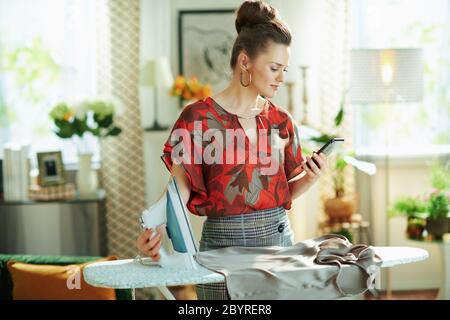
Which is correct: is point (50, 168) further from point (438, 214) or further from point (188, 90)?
point (438, 214)

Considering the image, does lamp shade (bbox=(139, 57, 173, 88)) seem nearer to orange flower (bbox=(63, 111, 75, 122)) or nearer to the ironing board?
orange flower (bbox=(63, 111, 75, 122))

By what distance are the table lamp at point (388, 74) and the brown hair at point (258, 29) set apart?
228 cm

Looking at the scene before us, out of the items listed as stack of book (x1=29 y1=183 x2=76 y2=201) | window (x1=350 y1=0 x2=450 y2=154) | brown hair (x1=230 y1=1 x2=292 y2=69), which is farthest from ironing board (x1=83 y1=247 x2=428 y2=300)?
window (x1=350 y1=0 x2=450 y2=154)

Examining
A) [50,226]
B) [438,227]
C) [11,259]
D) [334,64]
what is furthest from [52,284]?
[334,64]

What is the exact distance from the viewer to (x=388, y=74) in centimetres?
450

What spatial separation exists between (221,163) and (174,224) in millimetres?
232

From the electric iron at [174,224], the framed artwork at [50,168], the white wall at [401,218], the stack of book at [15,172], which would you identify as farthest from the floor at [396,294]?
the electric iron at [174,224]

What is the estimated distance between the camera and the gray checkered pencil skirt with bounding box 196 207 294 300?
89.7 inches

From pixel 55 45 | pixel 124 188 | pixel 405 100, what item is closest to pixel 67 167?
pixel 124 188

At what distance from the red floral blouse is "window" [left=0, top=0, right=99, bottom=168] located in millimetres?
3178

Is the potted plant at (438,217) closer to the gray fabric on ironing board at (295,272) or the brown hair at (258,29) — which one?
the gray fabric on ironing board at (295,272)

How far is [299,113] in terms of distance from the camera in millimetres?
5227

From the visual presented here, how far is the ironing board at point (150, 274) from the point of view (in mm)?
2057

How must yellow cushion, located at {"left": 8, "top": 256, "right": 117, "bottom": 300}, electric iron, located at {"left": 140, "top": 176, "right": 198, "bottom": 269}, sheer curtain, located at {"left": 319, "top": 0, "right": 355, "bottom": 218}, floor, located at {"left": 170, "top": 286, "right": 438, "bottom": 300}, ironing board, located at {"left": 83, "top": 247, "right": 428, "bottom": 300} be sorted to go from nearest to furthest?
ironing board, located at {"left": 83, "top": 247, "right": 428, "bottom": 300}
electric iron, located at {"left": 140, "top": 176, "right": 198, "bottom": 269}
yellow cushion, located at {"left": 8, "top": 256, "right": 117, "bottom": 300}
floor, located at {"left": 170, "top": 286, "right": 438, "bottom": 300}
sheer curtain, located at {"left": 319, "top": 0, "right": 355, "bottom": 218}
